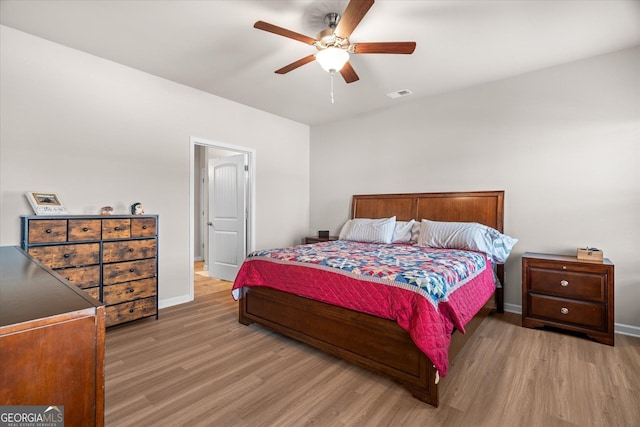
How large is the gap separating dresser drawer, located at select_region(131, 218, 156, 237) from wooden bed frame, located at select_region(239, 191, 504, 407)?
119 cm

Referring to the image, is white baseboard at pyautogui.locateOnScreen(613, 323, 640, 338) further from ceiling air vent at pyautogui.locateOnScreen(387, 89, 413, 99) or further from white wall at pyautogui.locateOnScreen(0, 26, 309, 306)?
white wall at pyautogui.locateOnScreen(0, 26, 309, 306)

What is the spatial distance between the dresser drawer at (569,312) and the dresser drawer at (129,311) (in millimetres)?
3826

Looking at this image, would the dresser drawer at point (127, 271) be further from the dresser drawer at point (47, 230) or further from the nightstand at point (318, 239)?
the nightstand at point (318, 239)

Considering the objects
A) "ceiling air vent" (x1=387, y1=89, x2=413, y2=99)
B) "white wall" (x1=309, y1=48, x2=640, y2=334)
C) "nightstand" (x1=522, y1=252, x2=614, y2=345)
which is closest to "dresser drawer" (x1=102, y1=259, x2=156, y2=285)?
"white wall" (x1=309, y1=48, x2=640, y2=334)

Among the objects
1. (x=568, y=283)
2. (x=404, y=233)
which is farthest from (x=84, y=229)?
(x=568, y=283)

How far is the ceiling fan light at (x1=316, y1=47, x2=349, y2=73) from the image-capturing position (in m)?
2.29

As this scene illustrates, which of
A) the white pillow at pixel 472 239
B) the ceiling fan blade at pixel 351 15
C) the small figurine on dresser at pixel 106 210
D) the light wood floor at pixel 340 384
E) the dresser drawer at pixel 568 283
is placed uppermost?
the ceiling fan blade at pixel 351 15

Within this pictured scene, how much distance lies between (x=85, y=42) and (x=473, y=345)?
441 cm

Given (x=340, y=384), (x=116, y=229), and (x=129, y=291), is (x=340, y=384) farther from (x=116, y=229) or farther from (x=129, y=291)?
(x=116, y=229)

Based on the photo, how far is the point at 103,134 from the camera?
3.07 meters

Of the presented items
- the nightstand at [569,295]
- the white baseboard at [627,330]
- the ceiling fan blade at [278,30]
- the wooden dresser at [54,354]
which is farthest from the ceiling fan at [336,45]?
the white baseboard at [627,330]

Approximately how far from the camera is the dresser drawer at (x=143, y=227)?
299cm

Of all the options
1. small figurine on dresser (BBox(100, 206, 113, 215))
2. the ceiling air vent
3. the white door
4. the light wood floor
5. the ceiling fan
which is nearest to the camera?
the light wood floor

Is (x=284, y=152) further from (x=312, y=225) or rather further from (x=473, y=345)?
(x=473, y=345)
